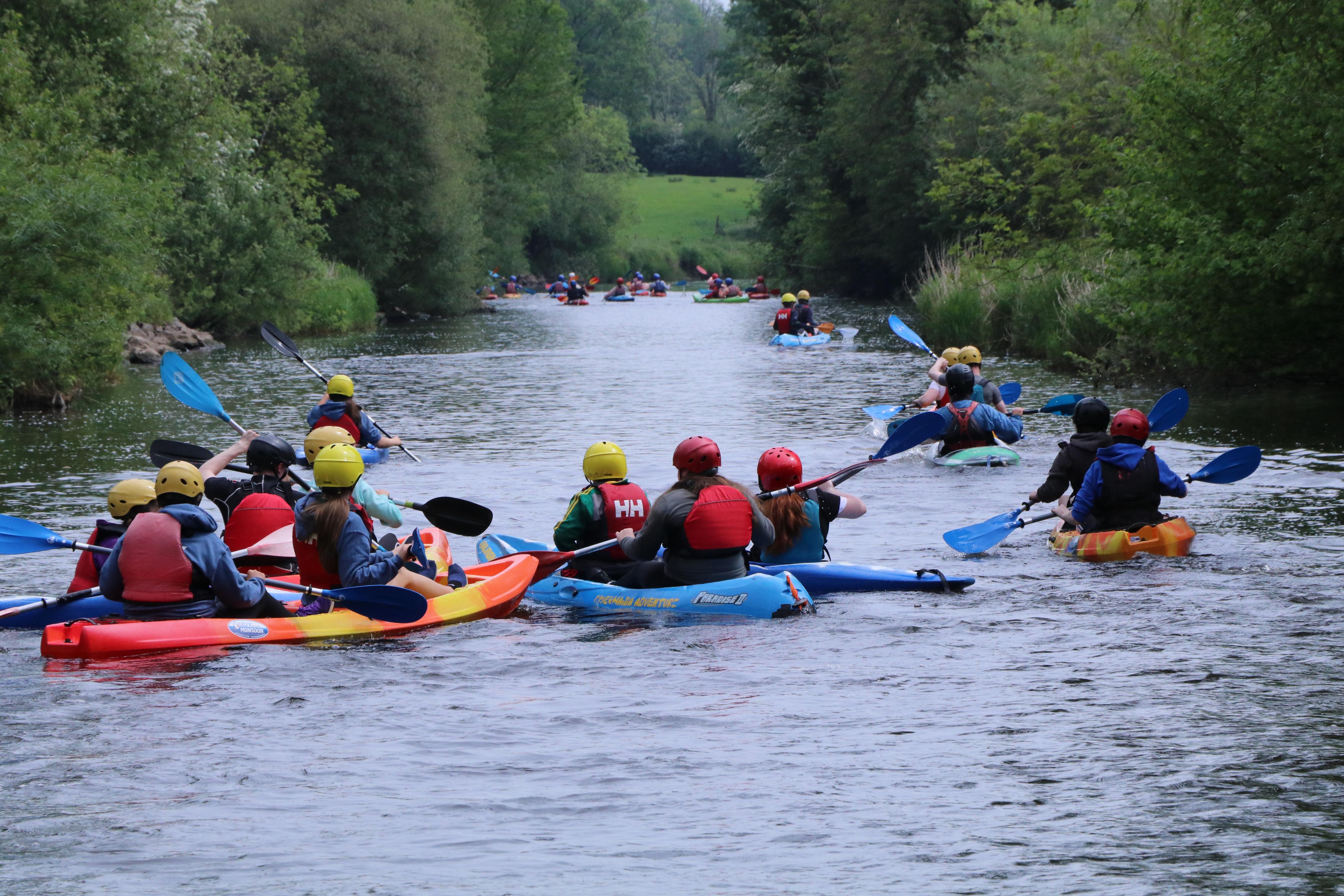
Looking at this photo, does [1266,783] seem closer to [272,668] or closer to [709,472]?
[709,472]

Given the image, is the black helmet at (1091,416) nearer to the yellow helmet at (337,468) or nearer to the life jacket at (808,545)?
the life jacket at (808,545)

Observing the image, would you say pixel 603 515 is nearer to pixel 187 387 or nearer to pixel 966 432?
pixel 187 387

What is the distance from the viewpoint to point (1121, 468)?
9852 mm

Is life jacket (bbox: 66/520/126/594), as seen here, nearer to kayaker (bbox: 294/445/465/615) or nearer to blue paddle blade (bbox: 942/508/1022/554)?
kayaker (bbox: 294/445/465/615)

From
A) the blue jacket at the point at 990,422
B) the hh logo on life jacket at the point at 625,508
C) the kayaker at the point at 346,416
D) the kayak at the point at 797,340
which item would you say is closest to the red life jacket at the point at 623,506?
the hh logo on life jacket at the point at 625,508

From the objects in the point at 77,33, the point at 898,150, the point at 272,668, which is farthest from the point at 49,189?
the point at 898,150

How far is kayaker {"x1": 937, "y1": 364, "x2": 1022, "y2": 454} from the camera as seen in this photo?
14.3m

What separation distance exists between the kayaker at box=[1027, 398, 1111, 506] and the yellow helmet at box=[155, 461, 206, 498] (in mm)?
5685

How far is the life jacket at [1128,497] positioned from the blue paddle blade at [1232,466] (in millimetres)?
1104

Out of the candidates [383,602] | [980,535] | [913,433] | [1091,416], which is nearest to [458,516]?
[383,602]

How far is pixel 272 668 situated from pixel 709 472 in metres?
2.58

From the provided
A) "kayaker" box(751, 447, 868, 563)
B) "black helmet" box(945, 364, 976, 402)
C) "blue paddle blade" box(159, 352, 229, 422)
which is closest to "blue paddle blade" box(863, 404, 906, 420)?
"black helmet" box(945, 364, 976, 402)

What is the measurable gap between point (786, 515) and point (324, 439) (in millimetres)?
2780

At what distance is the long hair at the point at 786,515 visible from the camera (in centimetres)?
897
